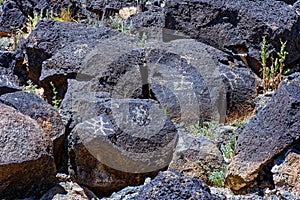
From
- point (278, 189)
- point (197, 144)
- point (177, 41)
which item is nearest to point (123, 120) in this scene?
point (197, 144)

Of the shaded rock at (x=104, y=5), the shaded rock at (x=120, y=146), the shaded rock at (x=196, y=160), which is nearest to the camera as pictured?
the shaded rock at (x=120, y=146)

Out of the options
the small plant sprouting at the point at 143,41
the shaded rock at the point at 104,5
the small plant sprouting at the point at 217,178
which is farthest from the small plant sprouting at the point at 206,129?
the shaded rock at the point at 104,5

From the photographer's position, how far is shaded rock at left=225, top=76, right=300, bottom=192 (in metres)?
3.73

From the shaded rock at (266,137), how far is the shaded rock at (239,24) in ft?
4.88

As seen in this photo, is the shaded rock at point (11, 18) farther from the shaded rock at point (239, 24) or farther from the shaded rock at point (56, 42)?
the shaded rock at point (239, 24)

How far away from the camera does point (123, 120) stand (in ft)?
13.3

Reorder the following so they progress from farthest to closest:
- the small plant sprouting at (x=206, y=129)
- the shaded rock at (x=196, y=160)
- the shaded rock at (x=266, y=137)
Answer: the small plant sprouting at (x=206, y=129) → the shaded rock at (x=196, y=160) → the shaded rock at (x=266, y=137)

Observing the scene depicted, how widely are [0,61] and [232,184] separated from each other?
2.52 metres

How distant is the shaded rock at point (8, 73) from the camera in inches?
187

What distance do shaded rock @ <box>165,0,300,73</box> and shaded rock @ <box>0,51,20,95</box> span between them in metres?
1.52

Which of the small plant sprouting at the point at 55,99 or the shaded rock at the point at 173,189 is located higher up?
the shaded rock at the point at 173,189

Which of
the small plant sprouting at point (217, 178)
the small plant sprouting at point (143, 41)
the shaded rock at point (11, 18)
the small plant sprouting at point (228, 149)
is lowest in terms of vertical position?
the shaded rock at point (11, 18)

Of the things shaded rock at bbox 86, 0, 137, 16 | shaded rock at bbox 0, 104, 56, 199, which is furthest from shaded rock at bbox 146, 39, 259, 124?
shaded rock at bbox 86, 0, 137, 16

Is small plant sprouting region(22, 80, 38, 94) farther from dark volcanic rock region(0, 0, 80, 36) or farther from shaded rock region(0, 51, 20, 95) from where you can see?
dark volcanic rock region(0, 0, 80, 36)
